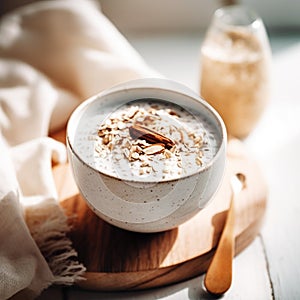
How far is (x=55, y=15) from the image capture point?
983 millimetres

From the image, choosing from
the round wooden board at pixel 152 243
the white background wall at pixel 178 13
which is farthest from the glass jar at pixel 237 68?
the white background wall at pixel 178 13

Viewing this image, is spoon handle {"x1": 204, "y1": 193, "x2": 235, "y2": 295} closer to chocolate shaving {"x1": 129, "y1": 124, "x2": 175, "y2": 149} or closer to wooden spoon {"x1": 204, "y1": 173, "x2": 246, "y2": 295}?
wooden spoon {"x1": 204, "y1": 173, "x2": 246, "y2": 295}

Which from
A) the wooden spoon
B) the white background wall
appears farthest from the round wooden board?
the white background wall

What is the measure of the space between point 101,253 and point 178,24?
2.03ft

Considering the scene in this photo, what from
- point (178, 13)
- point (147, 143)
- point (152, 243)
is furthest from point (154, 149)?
point (178, 13)

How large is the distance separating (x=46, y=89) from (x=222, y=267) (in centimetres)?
39

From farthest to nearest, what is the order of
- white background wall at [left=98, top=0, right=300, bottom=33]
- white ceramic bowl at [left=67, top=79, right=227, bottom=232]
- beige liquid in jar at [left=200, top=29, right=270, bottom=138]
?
white background wall at [left=98, top=0, right=300, bottom=33] → beige liquid in jar at [left=200, top=29, right=270, bottom=138] → white ceramic bowl at [left=67, top=79, right=227, bottom=232]

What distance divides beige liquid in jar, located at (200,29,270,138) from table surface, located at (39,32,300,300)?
0.06m

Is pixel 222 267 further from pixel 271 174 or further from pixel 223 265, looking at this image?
pixel 271 174

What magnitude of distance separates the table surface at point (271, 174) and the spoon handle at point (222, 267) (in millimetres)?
14

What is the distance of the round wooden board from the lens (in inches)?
28.4

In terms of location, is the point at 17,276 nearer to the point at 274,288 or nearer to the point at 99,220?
the point at 99,220

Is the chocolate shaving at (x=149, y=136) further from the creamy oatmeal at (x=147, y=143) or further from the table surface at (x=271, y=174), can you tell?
the table surface at (x=271, y=174)

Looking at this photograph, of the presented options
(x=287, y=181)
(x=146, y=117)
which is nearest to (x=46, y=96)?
(x=146, y=117)
